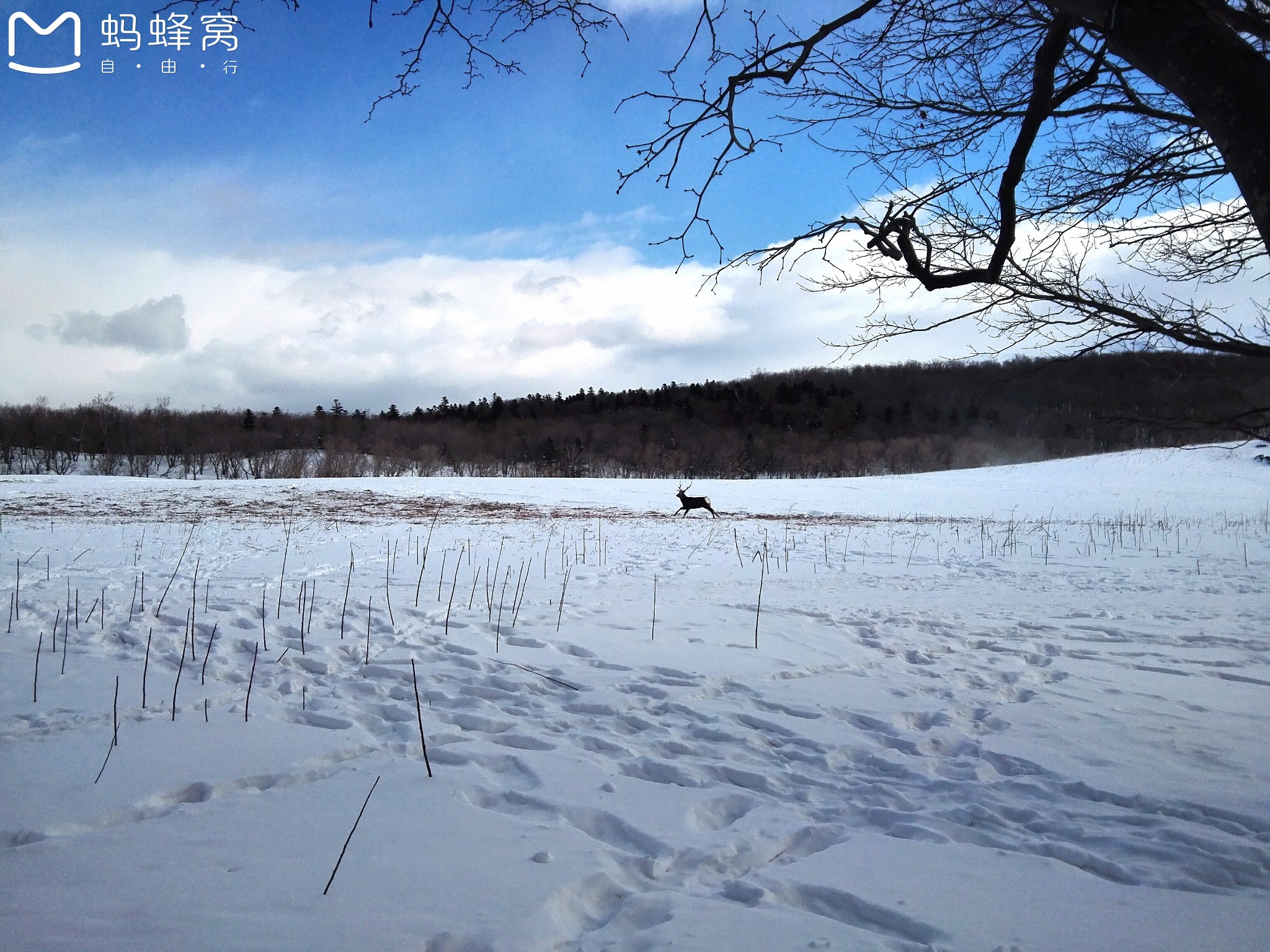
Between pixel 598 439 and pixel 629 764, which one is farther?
pixel 598 439

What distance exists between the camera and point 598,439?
3017 inches

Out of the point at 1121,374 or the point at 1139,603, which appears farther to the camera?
the point at 1139,603

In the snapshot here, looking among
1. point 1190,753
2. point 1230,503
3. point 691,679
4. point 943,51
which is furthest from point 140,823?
point 1230,503

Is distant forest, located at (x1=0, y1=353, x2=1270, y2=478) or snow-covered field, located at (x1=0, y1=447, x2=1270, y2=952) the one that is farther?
distant forest, located at (x1=0, y1=353, x2=1270, y2=478)

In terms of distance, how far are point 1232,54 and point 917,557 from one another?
380 inches

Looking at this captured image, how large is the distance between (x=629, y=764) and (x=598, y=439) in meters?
73.6

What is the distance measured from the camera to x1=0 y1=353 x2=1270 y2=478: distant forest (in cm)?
5884

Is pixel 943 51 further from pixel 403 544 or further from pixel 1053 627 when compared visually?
pixel 403 544

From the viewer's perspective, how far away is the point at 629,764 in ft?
10.9

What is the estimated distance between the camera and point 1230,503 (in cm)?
2733

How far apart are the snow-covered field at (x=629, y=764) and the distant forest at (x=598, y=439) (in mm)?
39202

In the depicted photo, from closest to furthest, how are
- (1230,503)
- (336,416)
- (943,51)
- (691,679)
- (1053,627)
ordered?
1. (943,51)
2. (691,679)
3. (1053,627)
4. (1230,503)
5. (336,416)

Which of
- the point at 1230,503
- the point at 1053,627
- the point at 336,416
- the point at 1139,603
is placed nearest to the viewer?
the point at 1053,627

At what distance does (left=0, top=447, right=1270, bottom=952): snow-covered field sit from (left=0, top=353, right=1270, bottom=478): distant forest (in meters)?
39.2
